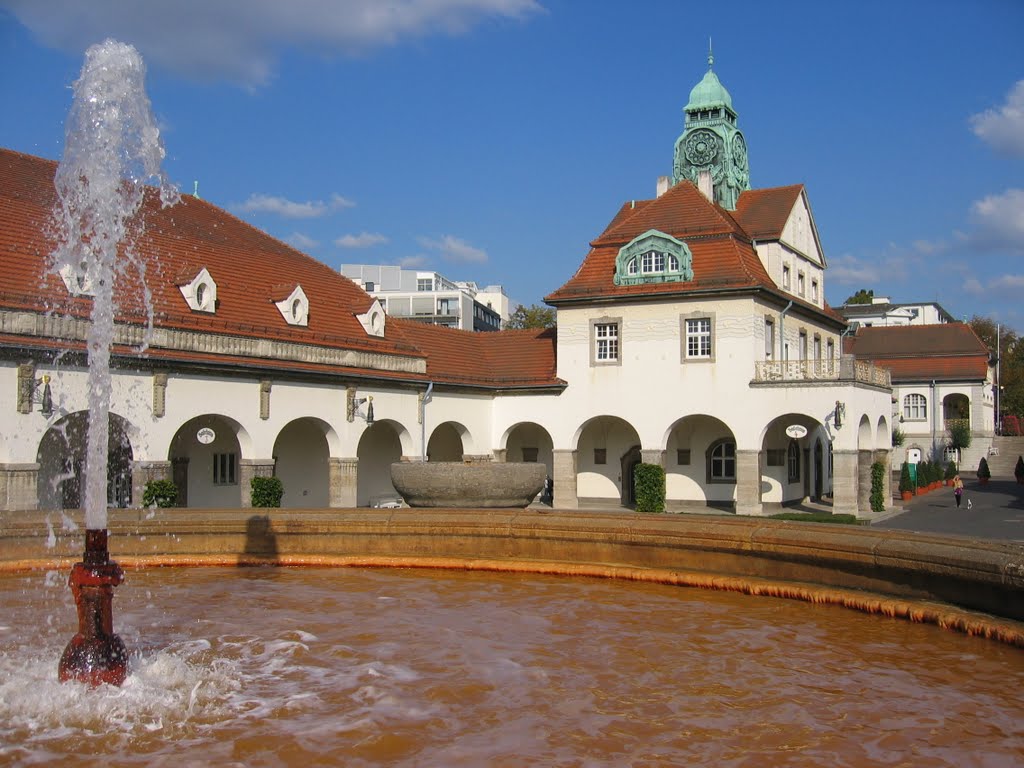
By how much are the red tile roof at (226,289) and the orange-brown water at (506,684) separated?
13392mm

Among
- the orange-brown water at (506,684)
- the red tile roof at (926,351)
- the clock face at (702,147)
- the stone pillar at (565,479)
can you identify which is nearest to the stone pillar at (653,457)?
the stone pillar at (565,479)

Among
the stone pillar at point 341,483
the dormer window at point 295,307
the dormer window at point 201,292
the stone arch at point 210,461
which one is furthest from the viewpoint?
the stone pillar at point 341,483

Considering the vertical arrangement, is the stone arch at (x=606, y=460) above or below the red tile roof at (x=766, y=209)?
below

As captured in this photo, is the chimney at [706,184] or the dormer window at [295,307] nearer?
the dormer window at [295,307]

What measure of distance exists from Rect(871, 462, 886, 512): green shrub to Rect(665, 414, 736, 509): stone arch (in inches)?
182

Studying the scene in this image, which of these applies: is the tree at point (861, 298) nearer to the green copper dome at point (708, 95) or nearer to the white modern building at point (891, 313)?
the white modern building at point (891, 313)

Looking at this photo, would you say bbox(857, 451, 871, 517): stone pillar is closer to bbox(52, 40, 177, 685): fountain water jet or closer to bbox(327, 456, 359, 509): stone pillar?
bbox(327, 456, 359, 509): stone pillar

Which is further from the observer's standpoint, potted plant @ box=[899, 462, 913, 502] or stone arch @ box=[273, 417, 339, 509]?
potted plant @ box=[899, 462, 913, 502]

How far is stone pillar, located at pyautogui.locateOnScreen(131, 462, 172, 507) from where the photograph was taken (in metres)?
22.9

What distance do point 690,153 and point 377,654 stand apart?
121ft

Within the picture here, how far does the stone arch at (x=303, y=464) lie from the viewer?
3041 cm

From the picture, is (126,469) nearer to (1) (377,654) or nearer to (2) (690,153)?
(1) (377,654)

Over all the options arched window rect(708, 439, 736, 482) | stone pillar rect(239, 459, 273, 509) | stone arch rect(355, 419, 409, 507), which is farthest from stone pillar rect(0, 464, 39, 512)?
arched window rect(708, 439, 736, 482)

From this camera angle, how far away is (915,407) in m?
67.1
